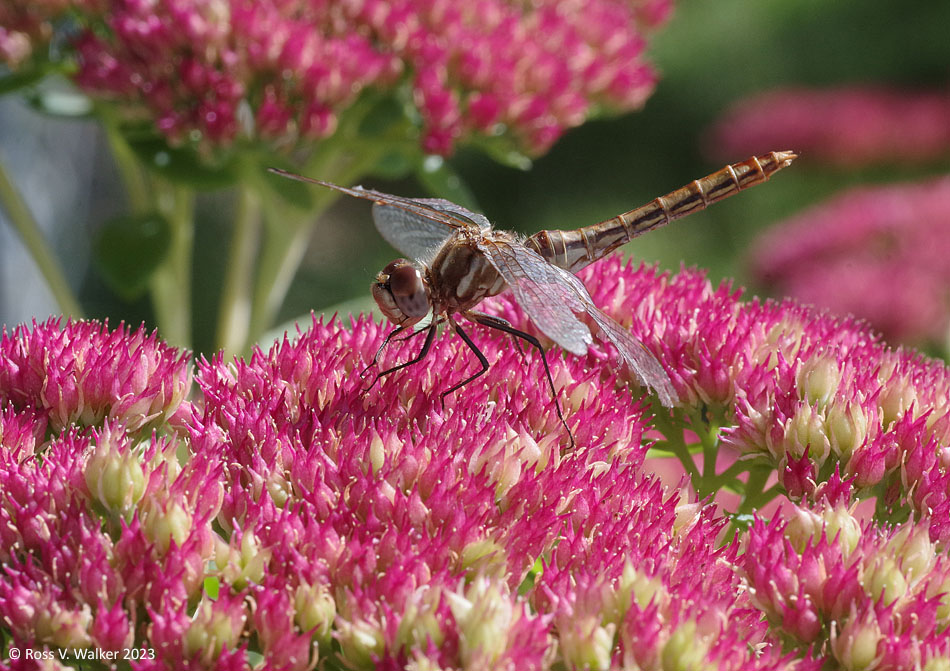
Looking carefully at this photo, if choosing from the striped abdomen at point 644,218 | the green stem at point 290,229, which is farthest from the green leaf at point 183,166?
the striped abdomen at point 644,218

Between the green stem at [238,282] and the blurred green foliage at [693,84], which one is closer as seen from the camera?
the green stem at [238,282]

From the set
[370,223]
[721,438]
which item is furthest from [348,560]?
[370,223]

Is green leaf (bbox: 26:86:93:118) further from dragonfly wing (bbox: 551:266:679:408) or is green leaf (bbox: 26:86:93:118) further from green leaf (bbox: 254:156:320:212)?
dragonfly wing (bbox: 551:266:679:408)

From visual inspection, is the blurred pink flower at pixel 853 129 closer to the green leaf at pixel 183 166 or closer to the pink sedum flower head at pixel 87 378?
the green leaf at pixel 183 166

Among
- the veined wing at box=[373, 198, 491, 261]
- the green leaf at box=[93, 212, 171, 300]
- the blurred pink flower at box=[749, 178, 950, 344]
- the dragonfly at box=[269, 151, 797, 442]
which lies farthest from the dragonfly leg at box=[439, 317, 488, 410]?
the blurred pink flower at box=[749, 178, 950, 344]

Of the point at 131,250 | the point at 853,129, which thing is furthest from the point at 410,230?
the point at 853,129

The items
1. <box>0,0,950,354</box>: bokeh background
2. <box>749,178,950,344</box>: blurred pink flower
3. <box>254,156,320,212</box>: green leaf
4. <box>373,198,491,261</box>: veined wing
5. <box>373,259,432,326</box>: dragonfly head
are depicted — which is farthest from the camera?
<box>0,0,950,354</box>: bokeh background

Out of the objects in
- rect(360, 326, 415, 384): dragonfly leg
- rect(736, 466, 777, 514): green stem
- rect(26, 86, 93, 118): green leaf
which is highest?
rect(26, 86, 93, 118): green leaf
